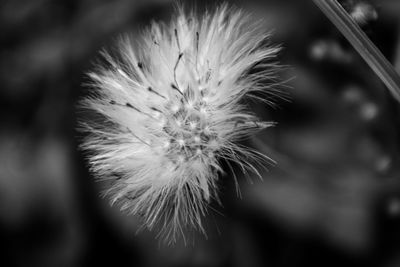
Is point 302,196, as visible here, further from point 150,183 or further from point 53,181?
point 53,181

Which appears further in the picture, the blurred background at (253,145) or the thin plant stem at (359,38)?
the blurred background at (253,145)

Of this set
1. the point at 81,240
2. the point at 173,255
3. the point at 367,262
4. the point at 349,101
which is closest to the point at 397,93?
the point at 349,101

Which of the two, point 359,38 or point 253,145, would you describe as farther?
point 253,145

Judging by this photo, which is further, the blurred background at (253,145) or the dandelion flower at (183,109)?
the blurred background at (253,145)
